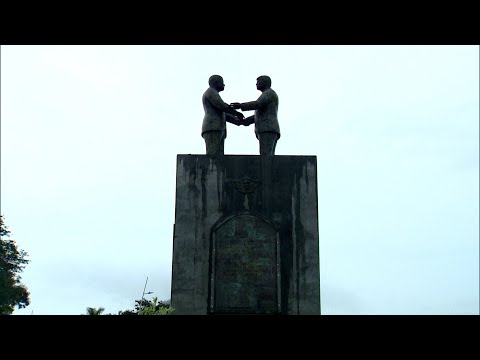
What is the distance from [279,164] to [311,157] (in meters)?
0.70

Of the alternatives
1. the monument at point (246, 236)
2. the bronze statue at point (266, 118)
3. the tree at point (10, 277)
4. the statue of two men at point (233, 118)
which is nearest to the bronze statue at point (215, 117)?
the statue of two men at point (233, 118)

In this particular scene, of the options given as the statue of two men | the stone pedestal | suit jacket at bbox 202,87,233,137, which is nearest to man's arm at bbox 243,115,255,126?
the statue of two men

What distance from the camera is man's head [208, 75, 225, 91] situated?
42.4ft

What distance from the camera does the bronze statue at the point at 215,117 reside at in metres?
12.5

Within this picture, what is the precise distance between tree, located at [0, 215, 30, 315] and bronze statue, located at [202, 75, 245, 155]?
17.7 meters

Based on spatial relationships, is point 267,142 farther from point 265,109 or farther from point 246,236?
point 246,236

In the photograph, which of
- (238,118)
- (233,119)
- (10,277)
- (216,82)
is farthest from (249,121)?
(10,277)

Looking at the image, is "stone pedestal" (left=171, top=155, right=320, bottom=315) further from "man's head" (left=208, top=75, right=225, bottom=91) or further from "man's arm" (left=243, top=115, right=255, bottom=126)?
"man's head" (left=208, top=75, right=225, bottom=91)

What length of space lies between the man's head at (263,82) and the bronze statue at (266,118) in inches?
4.3
